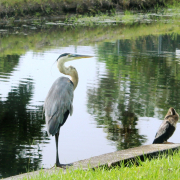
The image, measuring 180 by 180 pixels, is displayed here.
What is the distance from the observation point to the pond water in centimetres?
716

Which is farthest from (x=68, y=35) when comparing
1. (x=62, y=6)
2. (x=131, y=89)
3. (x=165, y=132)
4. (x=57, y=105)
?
(x=57, y=105)

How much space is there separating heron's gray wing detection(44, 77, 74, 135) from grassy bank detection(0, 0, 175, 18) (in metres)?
25.8

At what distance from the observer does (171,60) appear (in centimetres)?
1544

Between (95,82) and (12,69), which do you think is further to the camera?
(12,69)

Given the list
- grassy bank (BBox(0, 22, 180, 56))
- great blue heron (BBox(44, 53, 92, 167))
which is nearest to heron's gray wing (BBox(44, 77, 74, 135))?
great blue heron (BBox(44, 53, 92, 167))

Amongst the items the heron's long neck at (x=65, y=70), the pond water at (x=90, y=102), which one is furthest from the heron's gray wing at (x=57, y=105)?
the pond water at (x=90, y=102)

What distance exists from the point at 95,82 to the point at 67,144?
4.76 metres

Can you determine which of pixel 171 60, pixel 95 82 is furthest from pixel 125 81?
pixel 171 60

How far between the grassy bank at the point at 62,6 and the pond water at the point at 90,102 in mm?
13749

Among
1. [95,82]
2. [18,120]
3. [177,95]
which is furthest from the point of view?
[95,82]

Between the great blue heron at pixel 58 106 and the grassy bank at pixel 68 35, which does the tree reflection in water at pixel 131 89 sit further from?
the grassy bank at pixel 68 35

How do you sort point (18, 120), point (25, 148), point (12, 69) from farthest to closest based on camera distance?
point (12, 69) < point (18, 120) < point (25, 148)

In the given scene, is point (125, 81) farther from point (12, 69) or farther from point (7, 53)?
point (7, 53)

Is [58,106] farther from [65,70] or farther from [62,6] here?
[62,6]
